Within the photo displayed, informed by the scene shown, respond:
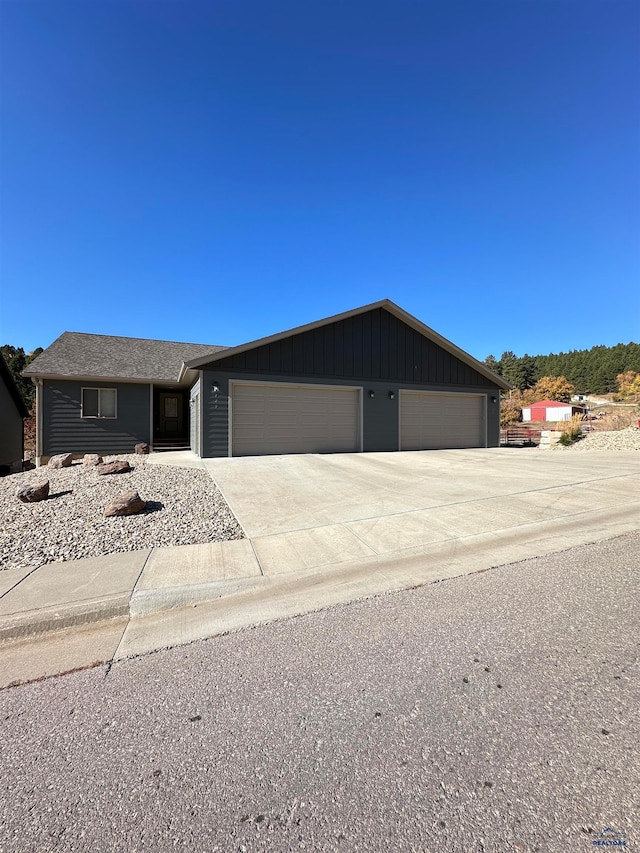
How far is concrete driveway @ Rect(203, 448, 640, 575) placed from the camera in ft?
14.2

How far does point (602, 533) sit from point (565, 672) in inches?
129

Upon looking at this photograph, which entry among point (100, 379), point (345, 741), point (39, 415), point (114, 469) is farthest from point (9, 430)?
point (345, 741)

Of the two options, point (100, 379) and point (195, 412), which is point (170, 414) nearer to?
point (100, 379)

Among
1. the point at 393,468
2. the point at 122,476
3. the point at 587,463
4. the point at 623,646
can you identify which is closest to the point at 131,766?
the point at 623,646

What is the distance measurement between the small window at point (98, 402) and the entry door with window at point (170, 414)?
7.81ft

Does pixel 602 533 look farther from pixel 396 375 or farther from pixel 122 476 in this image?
pixel 396 375

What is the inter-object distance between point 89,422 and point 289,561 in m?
12.5

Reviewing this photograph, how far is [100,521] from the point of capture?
505cm

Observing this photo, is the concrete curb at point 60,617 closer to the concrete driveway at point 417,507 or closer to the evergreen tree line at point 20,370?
the concrete driveway at point 417,507

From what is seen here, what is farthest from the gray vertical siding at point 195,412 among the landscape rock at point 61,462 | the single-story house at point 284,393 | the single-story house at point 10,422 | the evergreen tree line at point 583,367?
the evergreen tree line at point 583,367

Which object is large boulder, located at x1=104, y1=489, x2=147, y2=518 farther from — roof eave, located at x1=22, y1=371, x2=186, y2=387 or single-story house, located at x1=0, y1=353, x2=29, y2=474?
single-story house, located at x1=0, y1=353, x2=29, y2=474

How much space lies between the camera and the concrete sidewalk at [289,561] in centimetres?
281

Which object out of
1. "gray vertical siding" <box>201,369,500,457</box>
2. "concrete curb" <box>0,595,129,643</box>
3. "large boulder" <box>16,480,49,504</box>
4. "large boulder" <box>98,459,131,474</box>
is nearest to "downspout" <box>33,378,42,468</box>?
"gray vertical siding" <box>201,369,500,457</box>

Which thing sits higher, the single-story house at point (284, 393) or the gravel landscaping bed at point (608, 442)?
the single-story house at point (284, 393)
